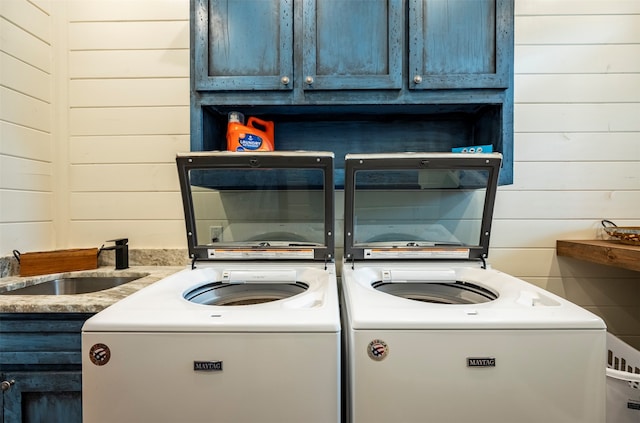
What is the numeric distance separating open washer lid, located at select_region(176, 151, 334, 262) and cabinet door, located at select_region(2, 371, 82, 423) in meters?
0.64

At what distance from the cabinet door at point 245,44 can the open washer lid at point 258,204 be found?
35cm

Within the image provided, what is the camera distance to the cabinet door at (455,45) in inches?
56.5

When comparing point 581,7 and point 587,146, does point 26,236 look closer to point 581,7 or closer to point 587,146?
point 587,146

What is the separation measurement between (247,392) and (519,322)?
75 centimetres

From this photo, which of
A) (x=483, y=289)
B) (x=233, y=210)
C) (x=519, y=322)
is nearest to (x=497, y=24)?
(x=483, y=289)

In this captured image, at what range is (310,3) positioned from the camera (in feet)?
4.78

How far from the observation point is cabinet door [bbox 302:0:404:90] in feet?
4.78

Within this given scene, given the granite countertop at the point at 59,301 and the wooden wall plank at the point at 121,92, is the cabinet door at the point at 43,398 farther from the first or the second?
the wooden wall plank at the point at 121,92

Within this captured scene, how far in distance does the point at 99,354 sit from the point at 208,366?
292mm

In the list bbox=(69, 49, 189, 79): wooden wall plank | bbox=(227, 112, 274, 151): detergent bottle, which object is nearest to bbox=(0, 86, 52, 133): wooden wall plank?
bbox=(69, 49, 189, 79): wooden wall plank

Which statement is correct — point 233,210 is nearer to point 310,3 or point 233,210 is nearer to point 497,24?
point 310,3

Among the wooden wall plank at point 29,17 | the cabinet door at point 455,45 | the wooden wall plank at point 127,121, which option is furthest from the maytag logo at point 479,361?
the wooden wall plank at point 29,17

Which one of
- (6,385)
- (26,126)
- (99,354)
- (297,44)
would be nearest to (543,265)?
(297,44)

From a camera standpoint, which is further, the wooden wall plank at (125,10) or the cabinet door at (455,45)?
the wooden wall plank at (125,10)
